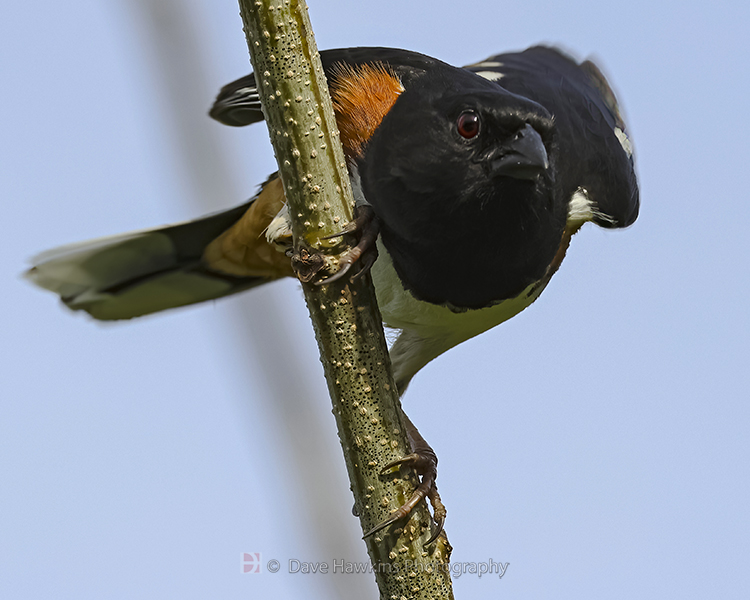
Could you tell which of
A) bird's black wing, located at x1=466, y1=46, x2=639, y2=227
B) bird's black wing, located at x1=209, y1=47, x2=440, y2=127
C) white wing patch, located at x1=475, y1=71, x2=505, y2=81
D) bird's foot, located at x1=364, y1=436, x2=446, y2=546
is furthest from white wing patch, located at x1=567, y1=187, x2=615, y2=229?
bird's foot, located at x1=364, y1=436, x2=446, y2=546

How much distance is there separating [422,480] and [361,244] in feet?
2.52

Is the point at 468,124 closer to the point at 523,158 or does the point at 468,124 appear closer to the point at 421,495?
the point at 523,158

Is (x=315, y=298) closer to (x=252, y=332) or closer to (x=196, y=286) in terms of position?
(x=252, y=332)

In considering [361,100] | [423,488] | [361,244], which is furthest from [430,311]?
[423,488]

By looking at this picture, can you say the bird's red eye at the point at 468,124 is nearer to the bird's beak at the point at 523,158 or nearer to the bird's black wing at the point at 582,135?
the bird's beak at the point at 523,158

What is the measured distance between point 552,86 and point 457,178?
112 centimetres

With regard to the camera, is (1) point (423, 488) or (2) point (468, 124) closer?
(1) point (423, 488)

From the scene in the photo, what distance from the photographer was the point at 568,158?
9.05 feet

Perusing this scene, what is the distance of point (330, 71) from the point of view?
283cm

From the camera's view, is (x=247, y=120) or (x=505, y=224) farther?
(x=247, y=120)

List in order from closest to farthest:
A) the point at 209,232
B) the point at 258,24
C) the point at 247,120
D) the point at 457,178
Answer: the point at 258,24 → the point at 457,178 → the point at 247,120 → the point at 209,232

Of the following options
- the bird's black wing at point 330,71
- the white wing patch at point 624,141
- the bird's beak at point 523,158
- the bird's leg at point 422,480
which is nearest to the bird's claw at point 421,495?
the bird's leg at point 422,480

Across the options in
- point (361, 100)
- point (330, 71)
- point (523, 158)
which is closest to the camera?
point (523, 158)

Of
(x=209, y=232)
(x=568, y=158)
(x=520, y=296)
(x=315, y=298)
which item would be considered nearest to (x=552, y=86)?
(x=568, y=158)
